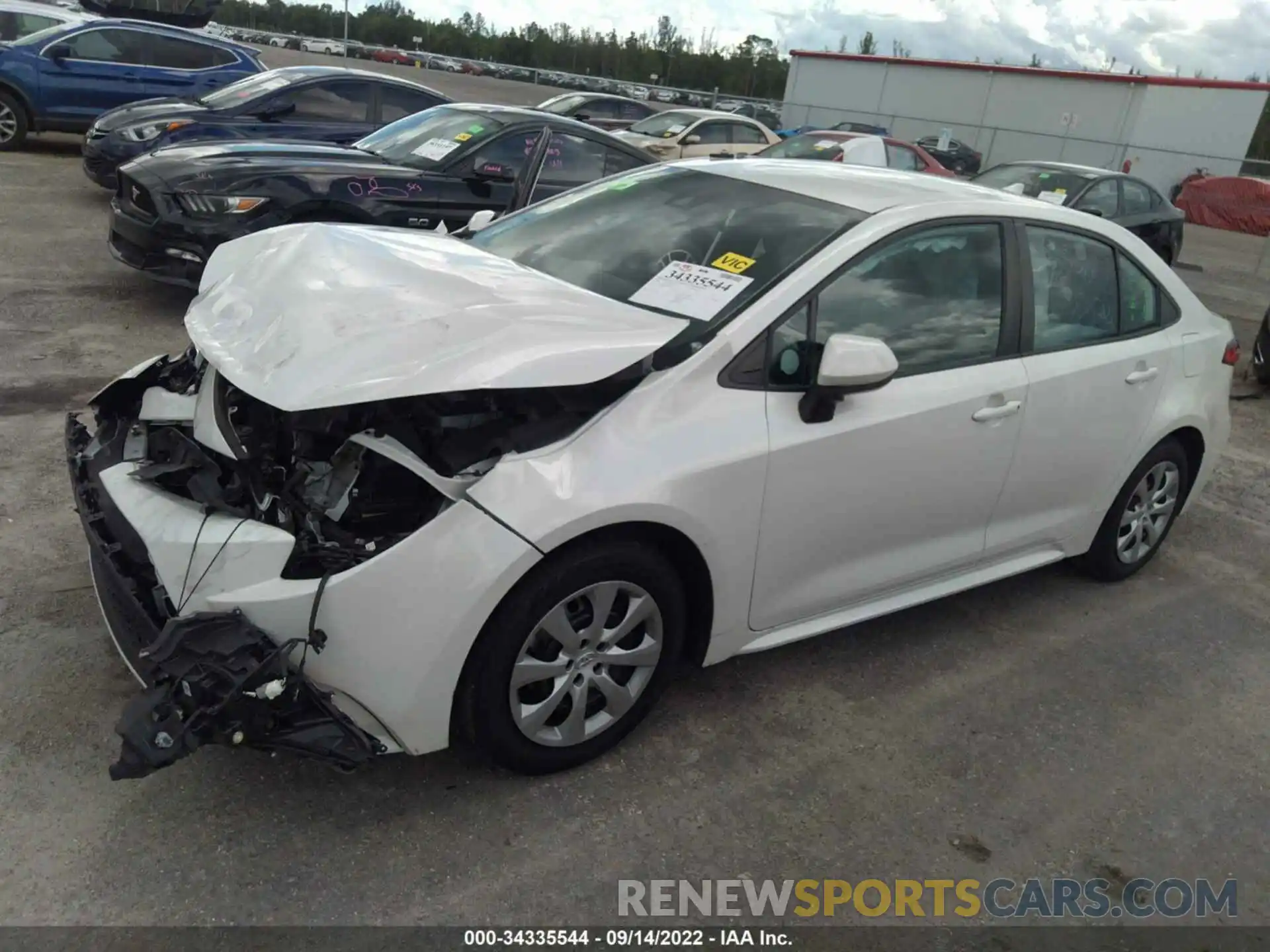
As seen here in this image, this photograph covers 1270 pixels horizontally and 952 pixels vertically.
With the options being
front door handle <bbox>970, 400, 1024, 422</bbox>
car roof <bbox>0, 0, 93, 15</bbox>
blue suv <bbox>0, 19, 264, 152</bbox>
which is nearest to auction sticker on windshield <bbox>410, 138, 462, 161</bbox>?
front door handle <bbox>970, 400, 1024, 422</bbox>

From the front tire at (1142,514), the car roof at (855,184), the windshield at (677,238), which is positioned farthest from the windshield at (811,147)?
the windshield at (677,238)

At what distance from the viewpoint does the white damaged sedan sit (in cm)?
245

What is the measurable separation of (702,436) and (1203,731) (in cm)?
221

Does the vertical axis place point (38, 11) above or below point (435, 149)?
above

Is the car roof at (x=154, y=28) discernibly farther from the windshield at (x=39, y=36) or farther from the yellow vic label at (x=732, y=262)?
the yellow vic label at (x=732, y=262)

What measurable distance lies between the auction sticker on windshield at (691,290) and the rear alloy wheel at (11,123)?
11.8 metres

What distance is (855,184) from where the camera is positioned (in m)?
3.60

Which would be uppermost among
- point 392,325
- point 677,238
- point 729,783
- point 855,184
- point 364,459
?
point 855,184

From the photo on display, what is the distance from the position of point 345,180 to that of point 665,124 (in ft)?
33.1

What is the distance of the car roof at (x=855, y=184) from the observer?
343cm

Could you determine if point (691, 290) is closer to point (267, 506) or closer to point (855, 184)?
point (855, 184)

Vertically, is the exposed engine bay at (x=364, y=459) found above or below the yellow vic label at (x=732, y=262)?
below

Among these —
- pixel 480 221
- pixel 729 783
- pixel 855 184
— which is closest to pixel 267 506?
pixel 729 783

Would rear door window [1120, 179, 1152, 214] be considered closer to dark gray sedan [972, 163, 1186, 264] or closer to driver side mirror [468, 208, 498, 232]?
dark gray sedan [972, 163, 1186, 264]
